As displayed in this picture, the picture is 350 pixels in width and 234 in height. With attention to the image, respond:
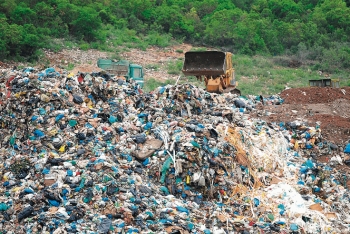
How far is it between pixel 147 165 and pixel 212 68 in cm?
465

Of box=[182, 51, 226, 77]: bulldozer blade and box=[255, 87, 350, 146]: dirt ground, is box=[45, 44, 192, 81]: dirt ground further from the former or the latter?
box=[255, 87, 350, 146]: dirt ground

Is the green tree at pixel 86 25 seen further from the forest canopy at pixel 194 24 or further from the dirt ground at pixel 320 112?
the dirt ground at pixel 320 112

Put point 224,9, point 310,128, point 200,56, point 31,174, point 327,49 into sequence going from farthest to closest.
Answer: point 224,9 < point 327,49 < point 200,56 < point 310,128 < point 31,174

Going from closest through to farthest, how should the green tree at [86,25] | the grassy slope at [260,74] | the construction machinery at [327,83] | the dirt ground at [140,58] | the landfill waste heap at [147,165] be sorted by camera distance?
the landfill waste heap at [147,165], the construction machinery at [327,83], the grassy slope at [260,74], the dirt ground at [140,58], the green tree at [86,25]

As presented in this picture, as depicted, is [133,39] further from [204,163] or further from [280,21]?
[204,163]

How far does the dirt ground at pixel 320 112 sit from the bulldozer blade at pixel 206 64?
1251 millimetres

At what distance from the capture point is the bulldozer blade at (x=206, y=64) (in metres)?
10.6

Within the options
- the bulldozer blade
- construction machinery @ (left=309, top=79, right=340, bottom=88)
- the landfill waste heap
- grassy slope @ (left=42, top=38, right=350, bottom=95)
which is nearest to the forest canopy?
grassy slope @ (left=42, top=38, right=350, bottom=95)

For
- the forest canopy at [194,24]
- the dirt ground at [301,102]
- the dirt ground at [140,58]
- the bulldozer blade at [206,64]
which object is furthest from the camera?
the forest canopy at [194,24]

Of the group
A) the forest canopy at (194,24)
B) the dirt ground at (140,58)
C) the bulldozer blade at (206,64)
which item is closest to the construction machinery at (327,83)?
the bulldozer blade at (206,64)

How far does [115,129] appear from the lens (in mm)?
7117

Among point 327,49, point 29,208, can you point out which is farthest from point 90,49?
point 29,208

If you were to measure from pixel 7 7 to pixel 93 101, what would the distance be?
14313 millimetres

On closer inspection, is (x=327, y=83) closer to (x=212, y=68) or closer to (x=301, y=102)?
(x=301, y=102)
